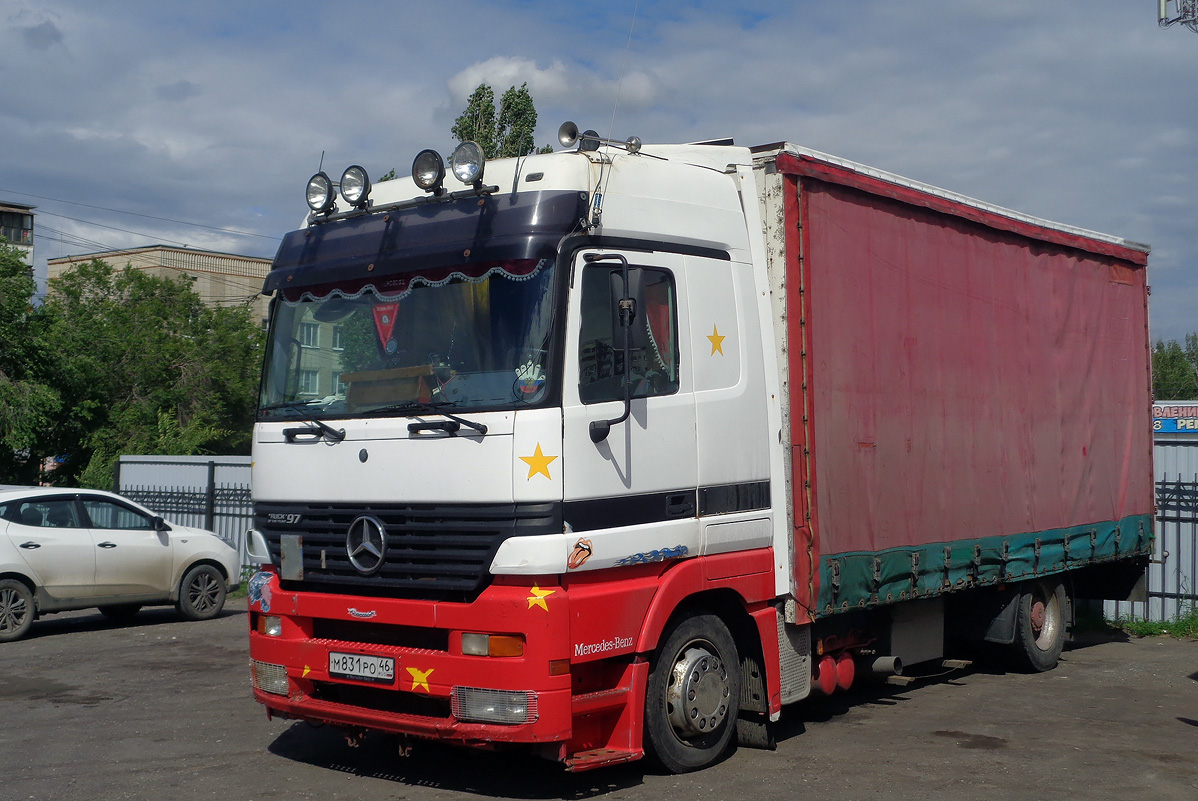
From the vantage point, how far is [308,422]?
635 cm

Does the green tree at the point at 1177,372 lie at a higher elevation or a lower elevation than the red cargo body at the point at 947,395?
higher

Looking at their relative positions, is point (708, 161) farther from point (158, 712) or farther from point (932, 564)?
point (158, 712)

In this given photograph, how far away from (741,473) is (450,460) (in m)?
1.81

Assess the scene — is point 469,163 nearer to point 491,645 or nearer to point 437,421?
point 437,421

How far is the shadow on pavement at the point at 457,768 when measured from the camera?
20.1 feet

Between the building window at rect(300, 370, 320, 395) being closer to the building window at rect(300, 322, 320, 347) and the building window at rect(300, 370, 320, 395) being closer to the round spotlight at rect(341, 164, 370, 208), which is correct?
the building window at rect(300, 322, 320, 347)

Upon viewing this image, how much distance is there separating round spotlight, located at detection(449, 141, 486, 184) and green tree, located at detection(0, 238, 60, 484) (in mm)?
21077

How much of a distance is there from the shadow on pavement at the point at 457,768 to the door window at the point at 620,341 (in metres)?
2.13

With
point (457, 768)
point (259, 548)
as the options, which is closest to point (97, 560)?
point (259, 548)

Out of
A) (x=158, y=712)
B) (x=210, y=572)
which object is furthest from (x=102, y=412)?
(x=158, y=712)

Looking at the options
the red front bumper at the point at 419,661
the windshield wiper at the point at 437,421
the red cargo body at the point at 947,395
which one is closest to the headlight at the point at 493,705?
the red front bumper at the point at 419,661

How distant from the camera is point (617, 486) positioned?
5.82 meters

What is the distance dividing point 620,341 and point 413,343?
113 centimetres

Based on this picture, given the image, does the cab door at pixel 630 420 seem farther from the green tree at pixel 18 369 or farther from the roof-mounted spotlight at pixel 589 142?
the green tree at pixel 18 369
